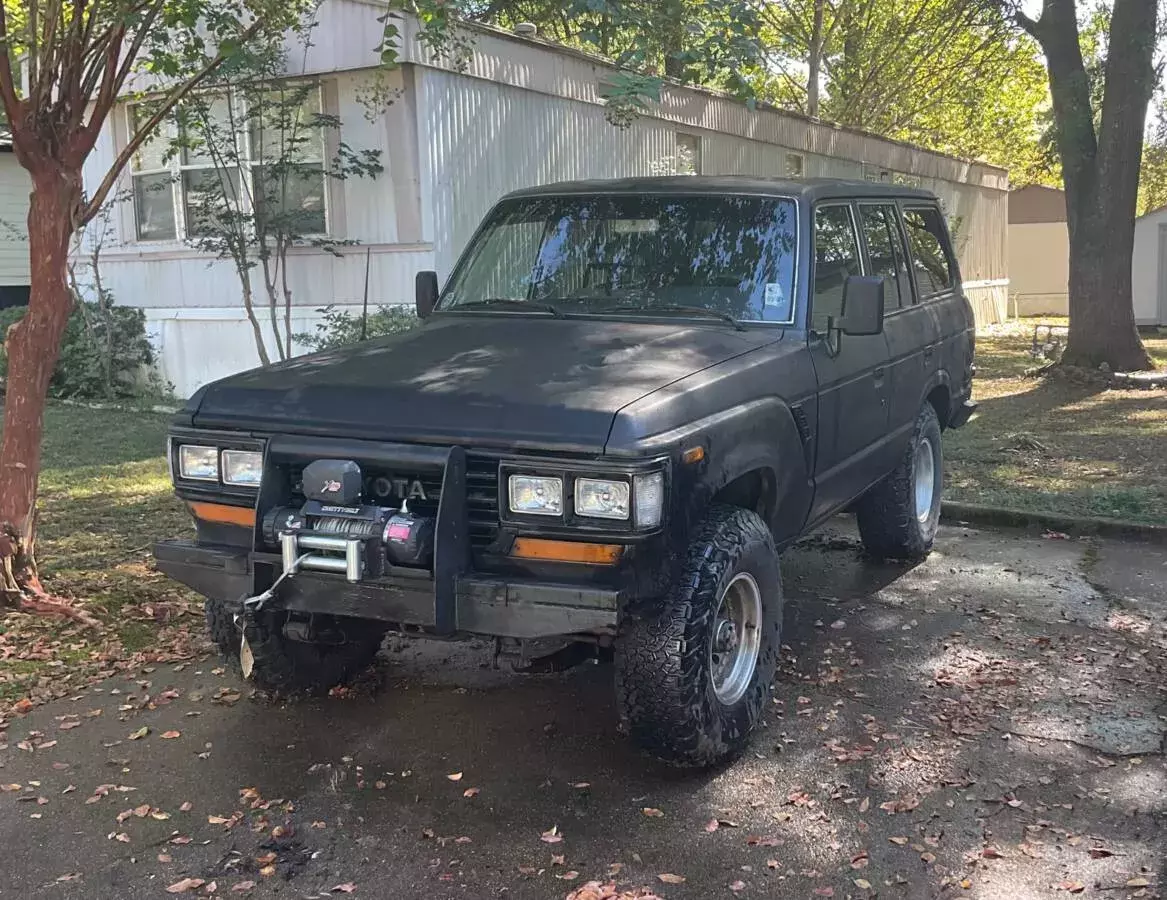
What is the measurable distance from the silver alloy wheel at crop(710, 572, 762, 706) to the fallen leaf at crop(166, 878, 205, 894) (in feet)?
5.66

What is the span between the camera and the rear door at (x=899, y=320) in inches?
222

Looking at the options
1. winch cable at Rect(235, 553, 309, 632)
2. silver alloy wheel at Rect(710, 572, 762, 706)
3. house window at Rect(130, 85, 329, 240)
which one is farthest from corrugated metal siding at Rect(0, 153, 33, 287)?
silver alloy wheel at Rect(710, 572, 762, 706)

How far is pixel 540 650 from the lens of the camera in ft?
12.6

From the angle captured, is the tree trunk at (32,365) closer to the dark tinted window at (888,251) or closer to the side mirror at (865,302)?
the side mirror at (865,302)

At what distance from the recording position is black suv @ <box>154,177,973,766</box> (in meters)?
3.49

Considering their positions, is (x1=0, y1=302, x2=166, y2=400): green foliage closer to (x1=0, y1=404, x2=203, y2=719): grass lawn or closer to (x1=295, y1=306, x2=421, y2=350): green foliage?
(x1=295, y1=306, x2=421, y2=350): green foliage

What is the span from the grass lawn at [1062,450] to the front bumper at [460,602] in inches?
192

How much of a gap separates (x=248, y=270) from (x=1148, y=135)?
2165 centimetres

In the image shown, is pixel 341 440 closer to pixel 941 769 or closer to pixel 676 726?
pixel 676 726

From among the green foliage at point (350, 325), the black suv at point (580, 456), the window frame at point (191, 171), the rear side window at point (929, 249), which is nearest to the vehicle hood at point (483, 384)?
the black suv at point (580, 456)

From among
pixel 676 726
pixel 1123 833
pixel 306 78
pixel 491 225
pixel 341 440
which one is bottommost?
pixel 1123 833

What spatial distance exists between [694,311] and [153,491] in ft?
16.2

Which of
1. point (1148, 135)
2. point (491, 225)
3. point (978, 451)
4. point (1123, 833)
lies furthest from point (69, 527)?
point (1148, 135)

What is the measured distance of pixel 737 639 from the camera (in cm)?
417
